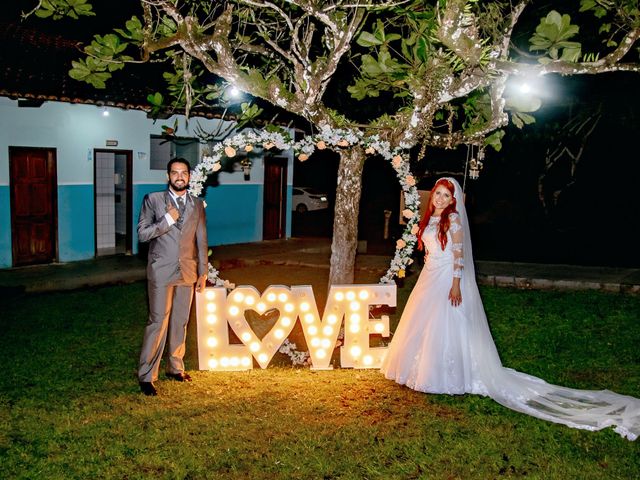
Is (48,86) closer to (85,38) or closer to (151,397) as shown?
(85,38)

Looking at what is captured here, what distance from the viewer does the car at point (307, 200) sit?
28219mm

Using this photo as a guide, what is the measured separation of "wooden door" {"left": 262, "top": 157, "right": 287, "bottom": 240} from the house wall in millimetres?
1831

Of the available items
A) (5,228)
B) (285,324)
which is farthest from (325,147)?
(5,228)

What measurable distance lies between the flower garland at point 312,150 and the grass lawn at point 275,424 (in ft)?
3.62

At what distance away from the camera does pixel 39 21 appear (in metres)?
16.9

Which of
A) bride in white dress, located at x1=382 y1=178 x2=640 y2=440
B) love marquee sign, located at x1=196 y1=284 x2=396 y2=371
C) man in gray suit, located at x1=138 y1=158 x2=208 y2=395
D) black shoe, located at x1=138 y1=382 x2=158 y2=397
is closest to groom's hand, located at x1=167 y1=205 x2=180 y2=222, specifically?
man in gray suit, located at x1=138 y1=158 x2=208 y2=395

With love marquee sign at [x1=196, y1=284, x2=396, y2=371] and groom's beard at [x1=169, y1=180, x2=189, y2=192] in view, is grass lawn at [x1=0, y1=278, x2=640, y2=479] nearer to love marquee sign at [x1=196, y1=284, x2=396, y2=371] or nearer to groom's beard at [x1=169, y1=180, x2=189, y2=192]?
love marquee sign at [x1=196, y1=284, x2=396, y2=371]

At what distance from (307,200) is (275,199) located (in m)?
10.7

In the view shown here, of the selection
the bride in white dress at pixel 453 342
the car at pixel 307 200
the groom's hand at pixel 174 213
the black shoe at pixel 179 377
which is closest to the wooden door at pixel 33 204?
the black shoe at pixel 179 377

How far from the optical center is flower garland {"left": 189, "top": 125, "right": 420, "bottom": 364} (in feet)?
23.4

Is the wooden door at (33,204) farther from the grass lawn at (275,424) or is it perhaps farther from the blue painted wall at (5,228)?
the grass lawn at (275,424)

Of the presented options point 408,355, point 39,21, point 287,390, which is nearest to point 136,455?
point 287,390

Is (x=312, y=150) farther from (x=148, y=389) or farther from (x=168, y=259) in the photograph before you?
(x=148, y=389)

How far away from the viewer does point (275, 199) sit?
57.7 ft
